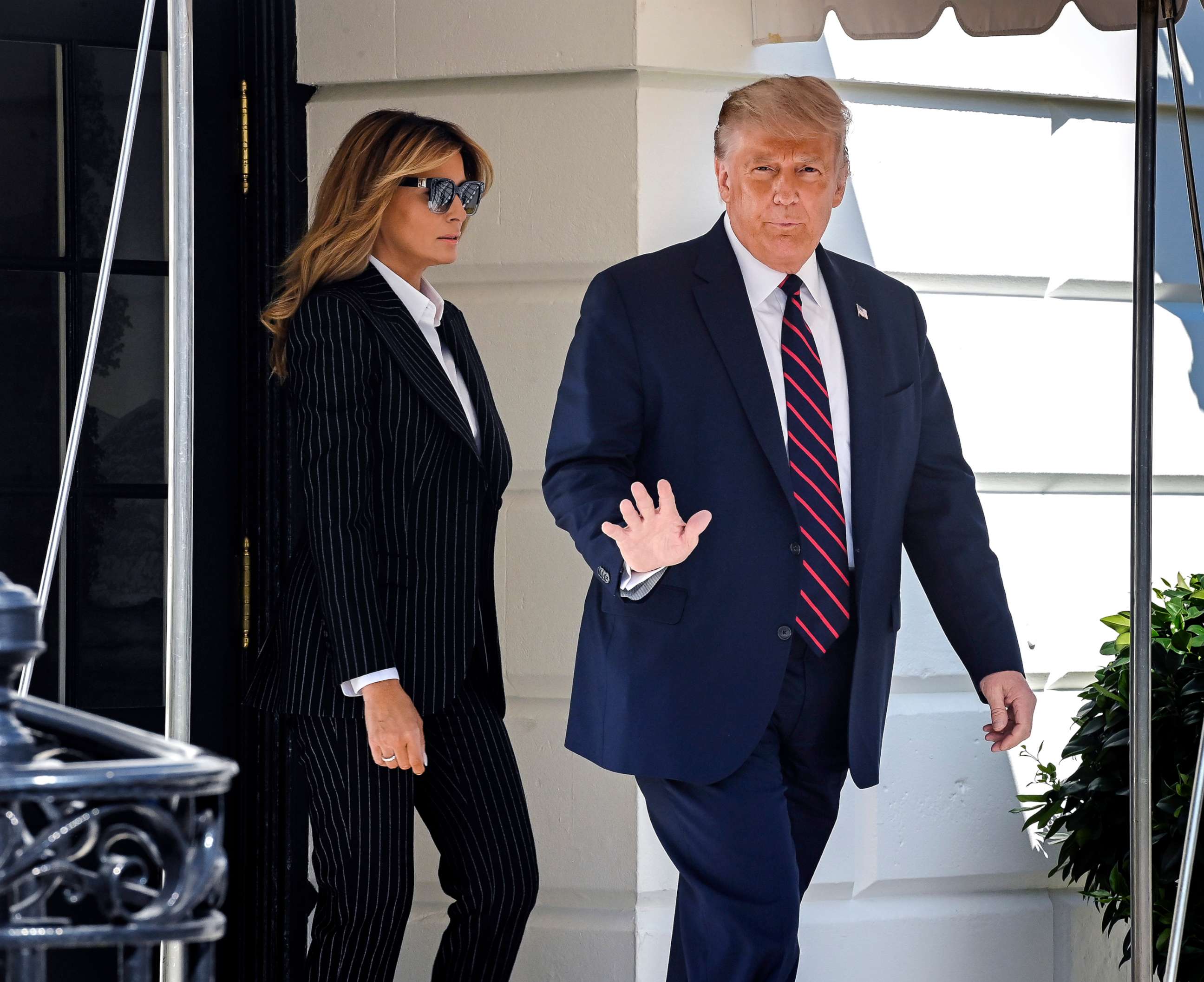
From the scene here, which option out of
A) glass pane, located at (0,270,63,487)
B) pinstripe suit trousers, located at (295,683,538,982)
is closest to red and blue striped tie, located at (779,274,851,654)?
pinstripe suit trousers, located at (295,683,538,982)

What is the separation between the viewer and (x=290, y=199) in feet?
11.2

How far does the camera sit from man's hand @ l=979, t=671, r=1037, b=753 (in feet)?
9.16

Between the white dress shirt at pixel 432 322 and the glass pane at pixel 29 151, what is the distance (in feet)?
3.24

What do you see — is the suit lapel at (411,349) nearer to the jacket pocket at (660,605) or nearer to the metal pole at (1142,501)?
the jacket pocket at (660,605)

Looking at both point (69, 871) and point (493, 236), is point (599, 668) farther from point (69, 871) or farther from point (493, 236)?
point (69, 871)

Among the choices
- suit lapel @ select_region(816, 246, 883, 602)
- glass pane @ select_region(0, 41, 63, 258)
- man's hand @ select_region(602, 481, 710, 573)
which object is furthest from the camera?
glass pane @ select_region(0, 41, 63, 258)

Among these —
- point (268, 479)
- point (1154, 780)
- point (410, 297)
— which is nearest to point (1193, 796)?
point (1154, 780)

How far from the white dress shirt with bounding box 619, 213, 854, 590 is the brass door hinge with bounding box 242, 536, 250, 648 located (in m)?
1.35

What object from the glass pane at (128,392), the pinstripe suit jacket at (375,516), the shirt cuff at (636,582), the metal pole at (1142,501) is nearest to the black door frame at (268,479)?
the glass pane at (128,392)

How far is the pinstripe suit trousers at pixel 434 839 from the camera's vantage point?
2557 millimetres

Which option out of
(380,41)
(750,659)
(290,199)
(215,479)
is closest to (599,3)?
→ (380,41)

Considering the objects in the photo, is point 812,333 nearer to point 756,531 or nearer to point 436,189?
point 756,531

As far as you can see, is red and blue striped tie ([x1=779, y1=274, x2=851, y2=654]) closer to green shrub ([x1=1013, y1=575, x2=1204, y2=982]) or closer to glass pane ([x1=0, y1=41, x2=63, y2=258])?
green shrub ([x1=1013, y1=575, x2=1204, y2=982])

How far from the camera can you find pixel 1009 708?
9.25ft
